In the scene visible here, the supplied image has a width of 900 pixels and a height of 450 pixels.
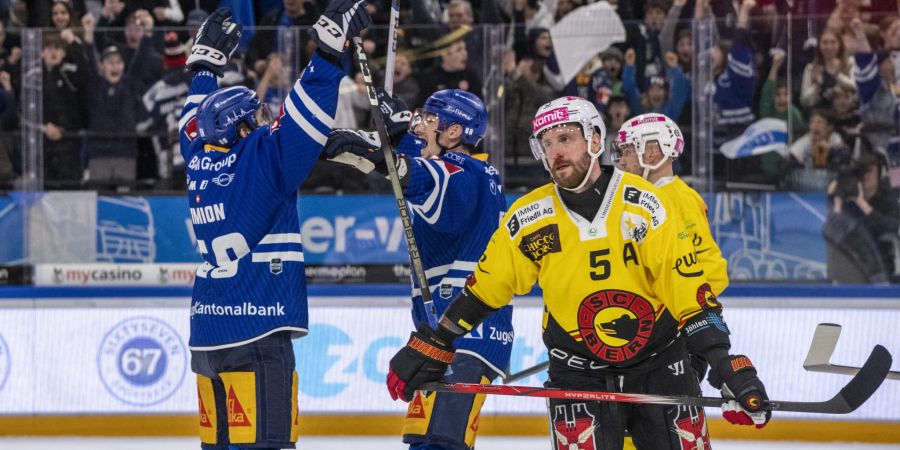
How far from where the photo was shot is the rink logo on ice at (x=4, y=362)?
677cm

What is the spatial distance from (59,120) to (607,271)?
190 inches

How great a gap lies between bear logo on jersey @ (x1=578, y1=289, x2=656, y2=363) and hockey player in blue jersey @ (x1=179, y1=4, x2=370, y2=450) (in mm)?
988

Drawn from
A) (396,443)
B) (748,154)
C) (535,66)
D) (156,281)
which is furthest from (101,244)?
(748,154)

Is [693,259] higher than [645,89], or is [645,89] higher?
[645,89]

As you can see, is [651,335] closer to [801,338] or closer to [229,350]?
[229,350]

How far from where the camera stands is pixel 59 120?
7320 millimetres

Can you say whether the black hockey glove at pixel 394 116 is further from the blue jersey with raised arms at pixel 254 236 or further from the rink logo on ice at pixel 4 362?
the rink logo on ice at pixel 4 362

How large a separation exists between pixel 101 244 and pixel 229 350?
348 centimetres

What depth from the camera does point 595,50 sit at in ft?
23.5

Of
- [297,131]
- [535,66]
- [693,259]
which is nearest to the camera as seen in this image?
[693,259]

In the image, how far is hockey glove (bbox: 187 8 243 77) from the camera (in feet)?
15.2

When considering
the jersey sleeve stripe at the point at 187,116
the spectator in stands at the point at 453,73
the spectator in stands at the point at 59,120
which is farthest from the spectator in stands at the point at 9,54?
the jersey sleeve stripe at the point at 187,116

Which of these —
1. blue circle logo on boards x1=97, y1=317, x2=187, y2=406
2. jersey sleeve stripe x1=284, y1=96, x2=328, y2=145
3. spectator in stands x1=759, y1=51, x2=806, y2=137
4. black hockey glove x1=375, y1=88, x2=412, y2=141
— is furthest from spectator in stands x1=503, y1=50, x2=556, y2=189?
jersey sleeve stripe x1=284, y1=96, x2=328, y2=145

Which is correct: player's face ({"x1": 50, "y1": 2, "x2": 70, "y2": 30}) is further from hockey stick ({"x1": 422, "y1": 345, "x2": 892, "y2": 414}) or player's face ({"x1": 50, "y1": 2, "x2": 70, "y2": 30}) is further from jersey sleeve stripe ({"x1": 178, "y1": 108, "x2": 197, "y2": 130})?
hockey stick ({"x1": 422, "y1": 345, "x2": 892, "y2": 414})
